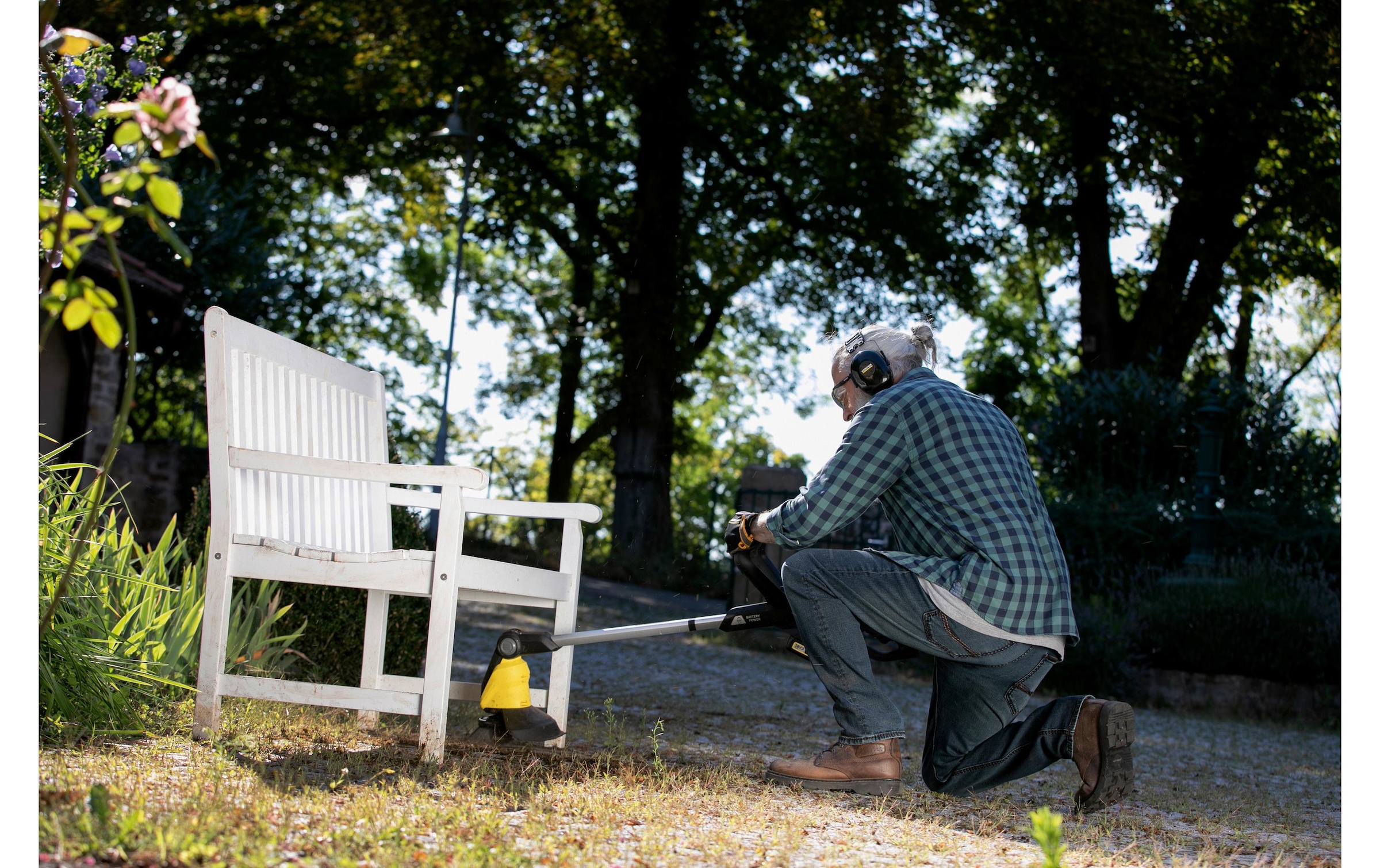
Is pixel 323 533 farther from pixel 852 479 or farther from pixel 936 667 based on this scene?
pixel 936 667

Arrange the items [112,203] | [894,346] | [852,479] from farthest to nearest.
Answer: [894,346] < [852,479] < [112,203]

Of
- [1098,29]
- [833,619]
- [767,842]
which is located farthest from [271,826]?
[1098,29]

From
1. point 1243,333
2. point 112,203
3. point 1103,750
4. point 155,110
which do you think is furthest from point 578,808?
point 1243,333

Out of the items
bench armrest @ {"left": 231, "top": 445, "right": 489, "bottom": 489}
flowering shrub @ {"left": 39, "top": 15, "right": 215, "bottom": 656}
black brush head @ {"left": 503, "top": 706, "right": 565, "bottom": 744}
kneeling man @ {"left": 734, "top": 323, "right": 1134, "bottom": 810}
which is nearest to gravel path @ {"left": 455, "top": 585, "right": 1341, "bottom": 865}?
kneeling man @ {"left": 734, "top": 323, "right": 1134, "bottom": 810}

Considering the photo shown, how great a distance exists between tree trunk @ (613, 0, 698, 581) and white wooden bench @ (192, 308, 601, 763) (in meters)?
9.74

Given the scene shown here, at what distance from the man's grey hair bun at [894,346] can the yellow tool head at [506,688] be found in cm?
138

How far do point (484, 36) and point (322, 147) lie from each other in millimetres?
3602

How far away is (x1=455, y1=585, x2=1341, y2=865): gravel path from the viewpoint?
3021mm

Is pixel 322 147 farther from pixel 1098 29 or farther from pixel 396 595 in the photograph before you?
pixel 396 595

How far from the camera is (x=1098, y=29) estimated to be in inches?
509

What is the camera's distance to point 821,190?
1542 centimetres

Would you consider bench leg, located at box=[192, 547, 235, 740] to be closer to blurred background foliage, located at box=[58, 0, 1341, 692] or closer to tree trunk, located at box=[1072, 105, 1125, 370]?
blurred background foliage, located at box=[58, 0, 1341, 692]

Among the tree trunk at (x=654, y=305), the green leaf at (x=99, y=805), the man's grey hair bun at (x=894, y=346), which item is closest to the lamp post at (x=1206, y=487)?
the tree trunk at (x=654, y=305)

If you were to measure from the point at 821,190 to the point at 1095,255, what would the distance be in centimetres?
345
